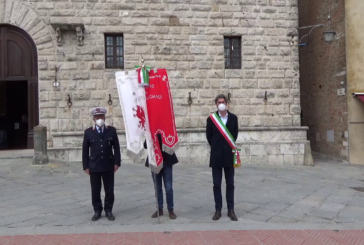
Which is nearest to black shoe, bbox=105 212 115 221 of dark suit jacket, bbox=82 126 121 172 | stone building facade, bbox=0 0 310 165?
dark suit jacket, bbox=82 126 121 172

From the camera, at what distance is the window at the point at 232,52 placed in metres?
12.6

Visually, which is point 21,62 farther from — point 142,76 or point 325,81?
point 325,81

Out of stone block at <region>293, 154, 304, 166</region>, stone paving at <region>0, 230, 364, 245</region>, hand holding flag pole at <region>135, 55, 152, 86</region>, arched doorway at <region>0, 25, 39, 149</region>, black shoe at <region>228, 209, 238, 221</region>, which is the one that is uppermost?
arched doorway at <region>0, 25, 39, 149</region>

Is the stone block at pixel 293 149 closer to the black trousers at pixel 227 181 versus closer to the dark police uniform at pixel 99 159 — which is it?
the black trousers at pixel 227 181

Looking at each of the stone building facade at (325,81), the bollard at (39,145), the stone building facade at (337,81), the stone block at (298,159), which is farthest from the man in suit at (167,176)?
the stone building facade at (325,81)

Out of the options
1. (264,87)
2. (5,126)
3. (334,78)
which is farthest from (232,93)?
(5,126)

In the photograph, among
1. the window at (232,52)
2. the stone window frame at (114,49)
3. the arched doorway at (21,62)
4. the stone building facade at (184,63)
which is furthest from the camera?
the window at (232,52)

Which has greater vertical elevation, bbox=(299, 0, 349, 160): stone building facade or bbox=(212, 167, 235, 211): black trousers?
bbox=(299, 0, 349, 160): stone building facade

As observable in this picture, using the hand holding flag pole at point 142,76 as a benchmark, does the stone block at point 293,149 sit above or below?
below

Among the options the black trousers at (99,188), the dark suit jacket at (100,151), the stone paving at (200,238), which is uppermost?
the dark suit jacket at (100,151)

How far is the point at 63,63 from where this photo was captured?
11586mm

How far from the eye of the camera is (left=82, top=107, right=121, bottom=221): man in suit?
5711mm

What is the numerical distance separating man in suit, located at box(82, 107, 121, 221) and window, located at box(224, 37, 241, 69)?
7.58 meters

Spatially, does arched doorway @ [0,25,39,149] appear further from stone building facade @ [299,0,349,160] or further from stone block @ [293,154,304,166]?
stone building facade @ [299,0,349,160]
